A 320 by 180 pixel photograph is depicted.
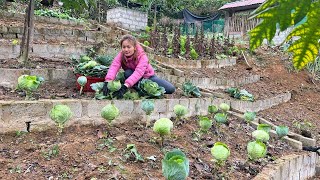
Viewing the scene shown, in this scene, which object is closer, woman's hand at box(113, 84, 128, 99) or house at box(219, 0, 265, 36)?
woman's hand at box(113, 84, 128, 99)

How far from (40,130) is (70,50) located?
9.48ft

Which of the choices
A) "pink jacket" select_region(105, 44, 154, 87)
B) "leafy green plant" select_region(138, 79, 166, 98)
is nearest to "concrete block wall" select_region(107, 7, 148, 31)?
"pink jacket" select_region(105, 44, 154, 87)

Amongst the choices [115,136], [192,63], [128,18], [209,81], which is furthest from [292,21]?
[128,18]

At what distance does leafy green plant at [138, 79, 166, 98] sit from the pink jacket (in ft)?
0.29

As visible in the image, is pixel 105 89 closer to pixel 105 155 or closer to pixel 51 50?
pixel 105 155

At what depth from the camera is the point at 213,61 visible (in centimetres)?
755

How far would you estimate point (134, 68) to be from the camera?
13.2 feet

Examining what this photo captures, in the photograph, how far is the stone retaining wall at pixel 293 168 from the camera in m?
2.80

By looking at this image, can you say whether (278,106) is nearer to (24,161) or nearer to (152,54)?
(152,54)

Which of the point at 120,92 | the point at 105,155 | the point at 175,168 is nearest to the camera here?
the point at 175,168

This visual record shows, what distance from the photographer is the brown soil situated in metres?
2.19

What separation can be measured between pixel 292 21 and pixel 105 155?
2010 millimetres

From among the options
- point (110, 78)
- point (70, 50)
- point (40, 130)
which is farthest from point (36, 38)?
point (40, 130)

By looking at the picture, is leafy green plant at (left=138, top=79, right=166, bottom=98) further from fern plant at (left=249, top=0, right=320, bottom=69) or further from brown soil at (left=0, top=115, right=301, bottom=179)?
fern plant at (left=249, top=0, right=320, bottom=69)
